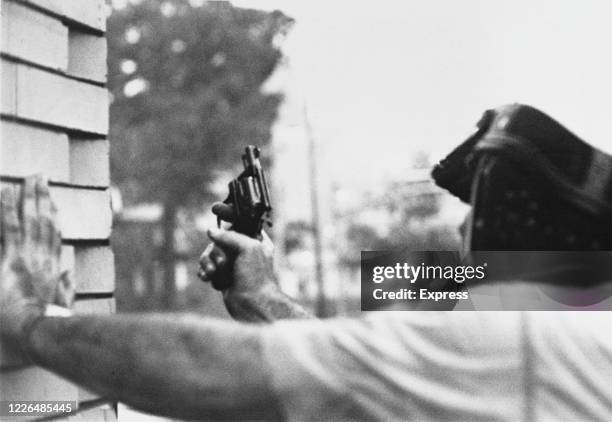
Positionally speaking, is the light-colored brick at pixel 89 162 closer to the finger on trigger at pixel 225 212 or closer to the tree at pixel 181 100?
the finger on trigger at pixel 225 212

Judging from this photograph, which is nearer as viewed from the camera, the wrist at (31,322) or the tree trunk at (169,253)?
the wrist at (31,322)

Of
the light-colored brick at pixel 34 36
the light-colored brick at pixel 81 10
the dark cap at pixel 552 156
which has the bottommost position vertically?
the dark cap at pixel 552 156

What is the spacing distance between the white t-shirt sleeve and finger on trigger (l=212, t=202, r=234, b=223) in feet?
2.71

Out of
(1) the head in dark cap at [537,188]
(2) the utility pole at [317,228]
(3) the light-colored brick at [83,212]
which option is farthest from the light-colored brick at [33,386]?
(2) the utility pole at [317,228]

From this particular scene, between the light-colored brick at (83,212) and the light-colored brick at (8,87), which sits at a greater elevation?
the light-colored brick at (8,87)

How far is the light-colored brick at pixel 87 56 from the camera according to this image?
137cm

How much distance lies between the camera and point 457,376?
790 millimetres

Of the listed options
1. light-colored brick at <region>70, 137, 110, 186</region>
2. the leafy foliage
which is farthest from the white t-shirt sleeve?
the leafy foliage

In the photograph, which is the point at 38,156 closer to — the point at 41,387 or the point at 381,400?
the point at 41,387

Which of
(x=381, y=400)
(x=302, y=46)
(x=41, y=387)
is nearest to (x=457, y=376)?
(x=381, y=400)

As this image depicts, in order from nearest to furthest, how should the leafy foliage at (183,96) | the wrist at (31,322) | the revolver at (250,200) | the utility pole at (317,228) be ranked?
1. the wrist at (31,322)
2. the revolver at (250,200)
3. the utility pole at (317,228)
4. the leafy foliage at (183,96)

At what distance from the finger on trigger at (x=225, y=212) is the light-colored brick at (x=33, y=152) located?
1.21 feet

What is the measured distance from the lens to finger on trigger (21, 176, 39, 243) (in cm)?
104

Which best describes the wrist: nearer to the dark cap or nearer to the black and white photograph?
the black and white photograph
